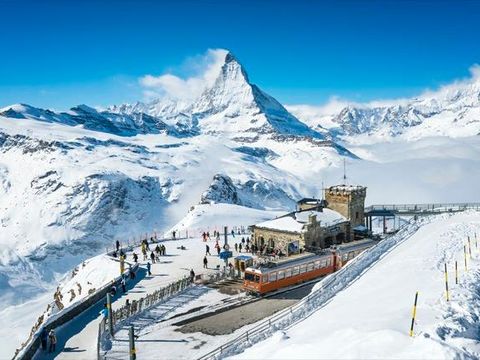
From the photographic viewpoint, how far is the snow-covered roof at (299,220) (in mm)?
47656

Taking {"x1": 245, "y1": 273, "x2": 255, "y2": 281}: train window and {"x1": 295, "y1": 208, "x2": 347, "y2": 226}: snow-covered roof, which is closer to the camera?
{"x1": 245, "y1": 273, "x2": 255, "y2": 281}: train window

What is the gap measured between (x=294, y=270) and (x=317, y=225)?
10.5 meters

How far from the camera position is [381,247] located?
44938 mm

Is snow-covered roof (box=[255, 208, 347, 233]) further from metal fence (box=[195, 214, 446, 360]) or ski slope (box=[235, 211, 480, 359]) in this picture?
ski slope (box=[235, 211, 480, 359])

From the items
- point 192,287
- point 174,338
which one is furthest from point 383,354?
point 192,287

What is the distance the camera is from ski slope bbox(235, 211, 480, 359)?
56.0 feet

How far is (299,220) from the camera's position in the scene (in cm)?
4853

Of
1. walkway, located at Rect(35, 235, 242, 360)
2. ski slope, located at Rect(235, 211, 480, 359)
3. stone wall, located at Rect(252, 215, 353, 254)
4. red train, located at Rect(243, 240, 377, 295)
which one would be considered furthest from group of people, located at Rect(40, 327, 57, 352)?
stone wall, located at Rect(252, 215, 353, 254)

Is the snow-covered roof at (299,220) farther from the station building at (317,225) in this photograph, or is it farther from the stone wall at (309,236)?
the stone wall at (309,236)

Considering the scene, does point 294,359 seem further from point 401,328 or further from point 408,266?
point 408,266

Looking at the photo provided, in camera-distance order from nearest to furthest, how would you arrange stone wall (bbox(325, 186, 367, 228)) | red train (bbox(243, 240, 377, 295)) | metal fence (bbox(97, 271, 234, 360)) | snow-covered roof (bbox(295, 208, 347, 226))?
metal fence (bbox(97, 271, 234, 360))
red train (bbox(243, 240, 377, 295))
snow-covered roof (bbox(295, 208, 347, 226))
stone wall (bbox(325, 186, 367, 228))

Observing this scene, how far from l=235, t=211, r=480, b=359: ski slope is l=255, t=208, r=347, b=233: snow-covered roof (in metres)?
8.72

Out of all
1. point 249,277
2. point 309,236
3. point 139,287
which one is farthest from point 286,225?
point 139,287

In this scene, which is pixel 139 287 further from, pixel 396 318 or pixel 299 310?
pixel 396 318
